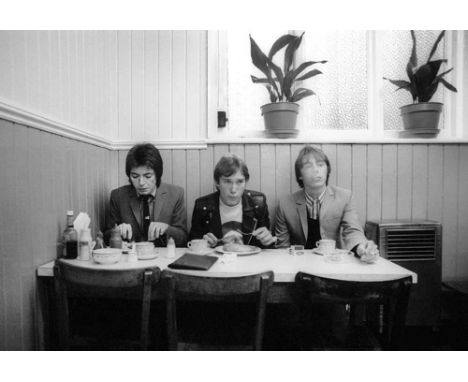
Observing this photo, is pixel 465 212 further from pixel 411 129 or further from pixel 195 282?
pixel 195 282

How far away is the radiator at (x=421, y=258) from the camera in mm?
2383

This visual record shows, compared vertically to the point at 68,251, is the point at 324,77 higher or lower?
higher

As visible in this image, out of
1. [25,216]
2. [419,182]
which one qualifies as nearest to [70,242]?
[25,216]

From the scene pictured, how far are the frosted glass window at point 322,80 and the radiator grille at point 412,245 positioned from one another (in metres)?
0.96

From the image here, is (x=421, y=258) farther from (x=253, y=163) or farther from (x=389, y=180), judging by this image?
(x=253, y=163)

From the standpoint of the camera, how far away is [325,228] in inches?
88.3

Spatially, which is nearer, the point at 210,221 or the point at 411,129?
the point at 210,221

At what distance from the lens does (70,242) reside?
1.70m

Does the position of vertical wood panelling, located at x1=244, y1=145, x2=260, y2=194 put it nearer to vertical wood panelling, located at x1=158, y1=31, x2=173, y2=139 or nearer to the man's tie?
vertical wood panelling, located at x1=158, y1=31, x2=173, y2=139
